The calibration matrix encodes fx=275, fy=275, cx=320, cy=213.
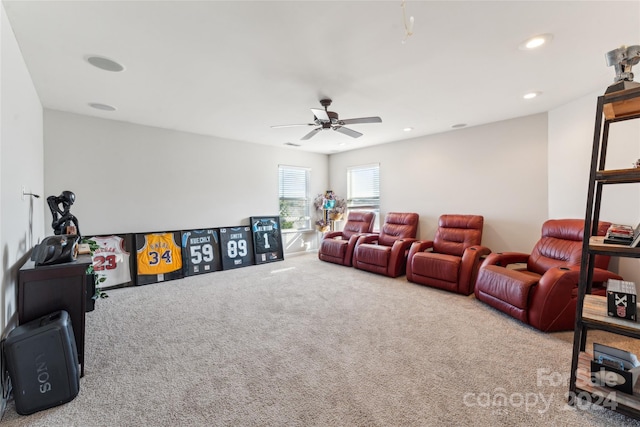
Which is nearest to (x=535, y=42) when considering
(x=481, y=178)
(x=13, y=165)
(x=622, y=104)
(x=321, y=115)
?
(x=622, y=104)

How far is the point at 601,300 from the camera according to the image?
1.80m

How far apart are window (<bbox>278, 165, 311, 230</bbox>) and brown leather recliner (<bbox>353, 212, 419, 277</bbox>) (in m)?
1.94

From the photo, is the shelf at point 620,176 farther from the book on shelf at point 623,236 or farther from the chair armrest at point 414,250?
the chair armrest at point 414,250

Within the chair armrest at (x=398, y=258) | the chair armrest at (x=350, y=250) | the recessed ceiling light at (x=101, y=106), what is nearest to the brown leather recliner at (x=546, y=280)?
the chair armrest at (x=398, y=258)

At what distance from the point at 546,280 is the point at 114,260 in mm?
5466

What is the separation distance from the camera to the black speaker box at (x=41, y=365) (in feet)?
5.30

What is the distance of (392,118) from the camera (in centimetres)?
417

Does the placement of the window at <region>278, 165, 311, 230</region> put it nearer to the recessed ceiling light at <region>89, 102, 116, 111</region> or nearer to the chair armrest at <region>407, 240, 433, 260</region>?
the chair armrest at <region>407, 240, 433, 260</region>

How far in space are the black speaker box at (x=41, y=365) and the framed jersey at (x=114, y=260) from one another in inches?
102

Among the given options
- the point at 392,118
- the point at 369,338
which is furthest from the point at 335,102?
the point at 369,338

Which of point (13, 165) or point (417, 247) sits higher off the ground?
point (13, 165)

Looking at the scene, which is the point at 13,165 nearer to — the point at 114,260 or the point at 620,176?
the point at 114,260

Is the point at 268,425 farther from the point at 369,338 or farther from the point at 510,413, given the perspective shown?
the point at 510,413

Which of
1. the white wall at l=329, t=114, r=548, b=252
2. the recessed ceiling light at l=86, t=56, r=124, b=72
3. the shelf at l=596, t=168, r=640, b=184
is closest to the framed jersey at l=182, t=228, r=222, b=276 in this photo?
the recessed ceiling light at l=86, t=56, r=124, b=72
